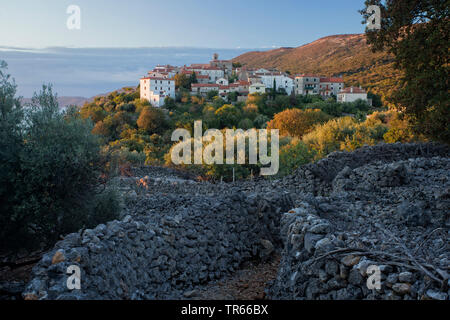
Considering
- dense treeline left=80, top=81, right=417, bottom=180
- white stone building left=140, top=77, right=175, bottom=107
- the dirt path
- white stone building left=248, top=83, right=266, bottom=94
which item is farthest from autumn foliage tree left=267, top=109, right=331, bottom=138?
white stone building left=248, top=83, right=266, bottom=94

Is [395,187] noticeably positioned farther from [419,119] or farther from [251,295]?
[251,295]

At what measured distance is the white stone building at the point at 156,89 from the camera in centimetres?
5119

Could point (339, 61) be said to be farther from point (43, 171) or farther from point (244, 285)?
point (43, 171)

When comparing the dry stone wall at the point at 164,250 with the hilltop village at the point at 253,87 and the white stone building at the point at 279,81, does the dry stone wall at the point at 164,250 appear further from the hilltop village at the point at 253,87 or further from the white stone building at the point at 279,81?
the white stone building at the point at 279,81

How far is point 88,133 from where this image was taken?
495cm

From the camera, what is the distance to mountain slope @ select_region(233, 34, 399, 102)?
50.2 metres

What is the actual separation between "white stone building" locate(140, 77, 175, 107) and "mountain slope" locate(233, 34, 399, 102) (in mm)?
26535

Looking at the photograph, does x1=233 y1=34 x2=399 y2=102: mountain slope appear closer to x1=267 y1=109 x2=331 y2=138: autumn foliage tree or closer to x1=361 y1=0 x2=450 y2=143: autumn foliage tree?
x1=267 y1=109 x2=331 y2=138: autumn foliage tree

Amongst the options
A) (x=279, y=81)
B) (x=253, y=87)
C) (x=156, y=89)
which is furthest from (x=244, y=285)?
(x=279, y=81)

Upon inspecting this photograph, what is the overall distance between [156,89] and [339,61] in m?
→ 34.9

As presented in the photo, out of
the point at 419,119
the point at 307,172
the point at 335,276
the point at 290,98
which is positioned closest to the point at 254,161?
the point at 307,172

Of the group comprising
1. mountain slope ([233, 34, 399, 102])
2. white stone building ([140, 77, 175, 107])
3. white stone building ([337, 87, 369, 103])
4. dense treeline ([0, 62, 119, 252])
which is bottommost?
dense treeline ([0, 62, 119, 252])

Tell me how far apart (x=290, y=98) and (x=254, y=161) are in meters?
35.2

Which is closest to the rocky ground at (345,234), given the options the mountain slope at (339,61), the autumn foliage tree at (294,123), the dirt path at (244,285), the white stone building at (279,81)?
the dirt path at (244,285)
